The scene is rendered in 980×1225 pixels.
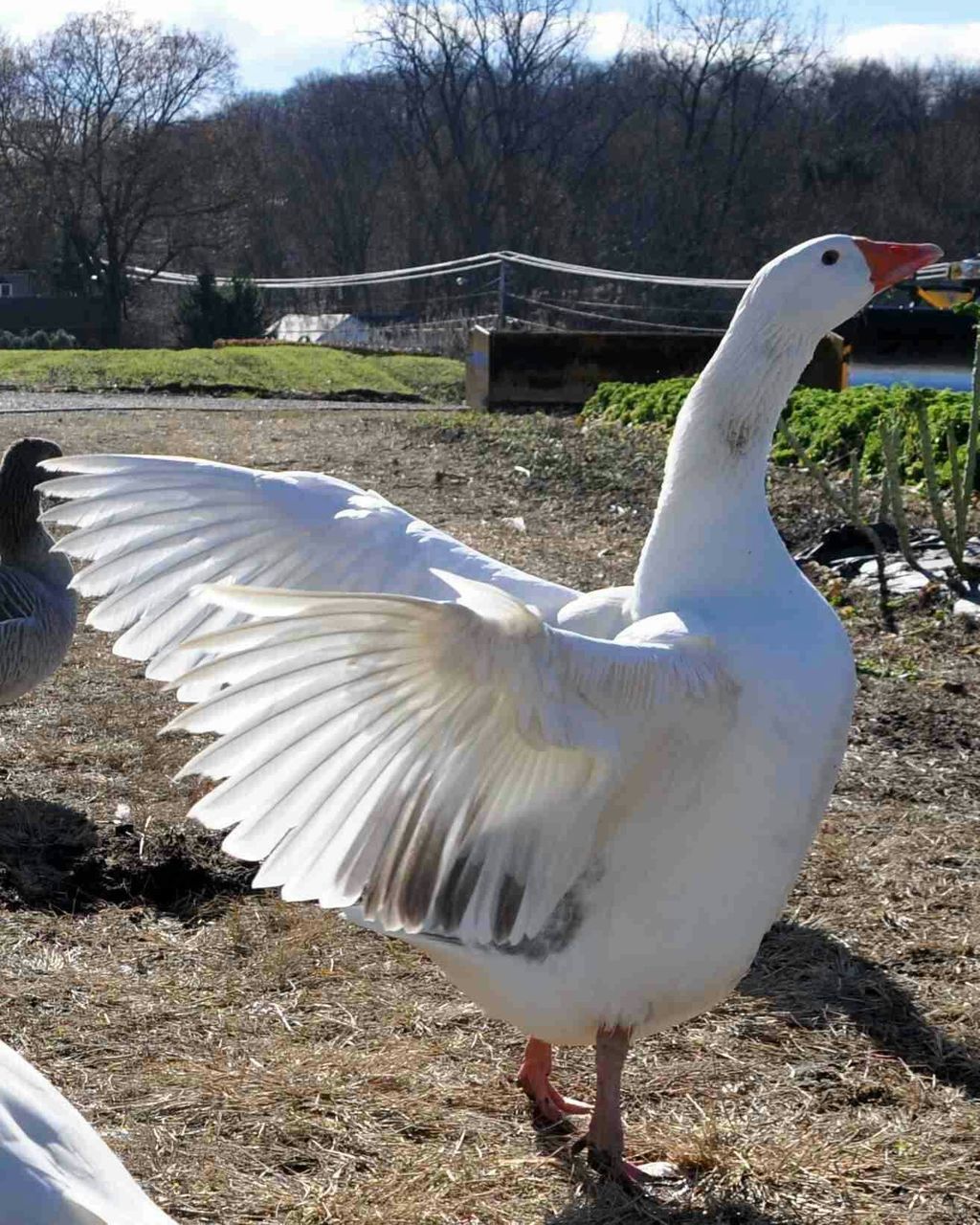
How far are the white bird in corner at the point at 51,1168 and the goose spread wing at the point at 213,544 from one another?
1634 millimetres

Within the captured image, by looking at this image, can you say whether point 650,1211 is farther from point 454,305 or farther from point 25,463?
point 454,305

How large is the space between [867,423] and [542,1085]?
8.11m

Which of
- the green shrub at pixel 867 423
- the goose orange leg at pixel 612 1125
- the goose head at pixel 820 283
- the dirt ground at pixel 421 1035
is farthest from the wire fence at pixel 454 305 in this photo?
the goose orange leg at pixel 612 1125

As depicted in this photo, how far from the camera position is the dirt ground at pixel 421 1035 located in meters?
3.17

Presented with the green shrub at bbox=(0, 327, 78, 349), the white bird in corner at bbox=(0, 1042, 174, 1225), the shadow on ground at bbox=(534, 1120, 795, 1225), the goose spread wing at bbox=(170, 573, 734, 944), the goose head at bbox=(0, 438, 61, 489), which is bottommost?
the shadow on ground at bbox=(534, 1120, 795, 1225)

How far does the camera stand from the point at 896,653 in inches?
273

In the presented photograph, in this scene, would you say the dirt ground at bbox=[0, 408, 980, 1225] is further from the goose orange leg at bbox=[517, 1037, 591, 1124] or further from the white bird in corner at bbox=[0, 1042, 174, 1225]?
the white bird in corner at bbox=[0, 1042, 174, 1225]

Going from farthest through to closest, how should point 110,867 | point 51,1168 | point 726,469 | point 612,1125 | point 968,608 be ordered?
point 968,608 < point 110,867 < point 726,469 < point 612,1125 < point 51,1168

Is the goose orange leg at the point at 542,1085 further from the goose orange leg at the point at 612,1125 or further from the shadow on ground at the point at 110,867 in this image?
the shadow on ground at the point at 110,867

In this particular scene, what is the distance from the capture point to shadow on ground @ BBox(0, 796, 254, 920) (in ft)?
14.8

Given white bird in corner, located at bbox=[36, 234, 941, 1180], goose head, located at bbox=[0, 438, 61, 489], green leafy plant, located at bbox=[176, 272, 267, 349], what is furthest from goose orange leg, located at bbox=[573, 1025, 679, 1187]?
green leafy plant, located at bbox=[176, 272, 267, 349]

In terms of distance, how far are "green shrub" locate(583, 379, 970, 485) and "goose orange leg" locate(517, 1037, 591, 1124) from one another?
593 centimetres

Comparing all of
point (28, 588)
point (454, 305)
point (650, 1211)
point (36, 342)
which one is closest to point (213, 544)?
point (650, 1211)

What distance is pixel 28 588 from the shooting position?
5965 millimetres
